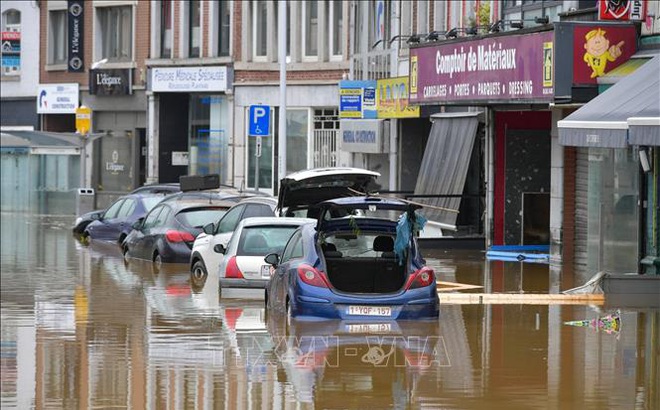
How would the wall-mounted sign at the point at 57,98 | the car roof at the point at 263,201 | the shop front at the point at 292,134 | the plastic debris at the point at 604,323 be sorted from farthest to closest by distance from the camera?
1. the wall-mounted sign at the point at 57,98
2. the shop front at the point at 292,134
3. the car roof at the point at 263,201
4. the plastic debris at the point at 604,323

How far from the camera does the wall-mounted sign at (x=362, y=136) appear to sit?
39812 mm

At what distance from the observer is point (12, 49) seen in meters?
59.6

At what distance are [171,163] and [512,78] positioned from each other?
27.8 metres

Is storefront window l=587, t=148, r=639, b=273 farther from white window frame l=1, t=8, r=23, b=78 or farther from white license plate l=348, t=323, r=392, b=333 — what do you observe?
white window frame l=1, t=8, r=23, b=78

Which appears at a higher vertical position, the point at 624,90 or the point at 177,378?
the point at 624,90

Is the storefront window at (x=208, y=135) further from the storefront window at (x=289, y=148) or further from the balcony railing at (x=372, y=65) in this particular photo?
the balcony railing at (x=372, y=65)

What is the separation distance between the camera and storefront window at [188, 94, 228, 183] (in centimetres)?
5200

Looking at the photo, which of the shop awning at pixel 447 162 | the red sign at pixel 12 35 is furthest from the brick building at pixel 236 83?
the shop awning at pixel 447 162

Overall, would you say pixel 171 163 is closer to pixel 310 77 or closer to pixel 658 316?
pixel 310 77

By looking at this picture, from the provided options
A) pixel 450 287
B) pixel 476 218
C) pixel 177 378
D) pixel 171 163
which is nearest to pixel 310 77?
pixel 171 163

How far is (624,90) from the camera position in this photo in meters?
23.2

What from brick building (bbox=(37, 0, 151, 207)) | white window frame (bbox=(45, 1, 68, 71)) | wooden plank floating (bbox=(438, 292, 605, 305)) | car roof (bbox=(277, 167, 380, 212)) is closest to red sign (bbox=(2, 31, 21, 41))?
white window frame (bbox=(45, 1, 68, 71))

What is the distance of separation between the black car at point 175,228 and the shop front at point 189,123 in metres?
21.1

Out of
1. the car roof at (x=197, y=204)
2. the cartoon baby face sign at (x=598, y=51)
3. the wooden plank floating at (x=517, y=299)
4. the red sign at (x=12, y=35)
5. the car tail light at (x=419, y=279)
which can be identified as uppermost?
the red sign at (x=12, y=35)
